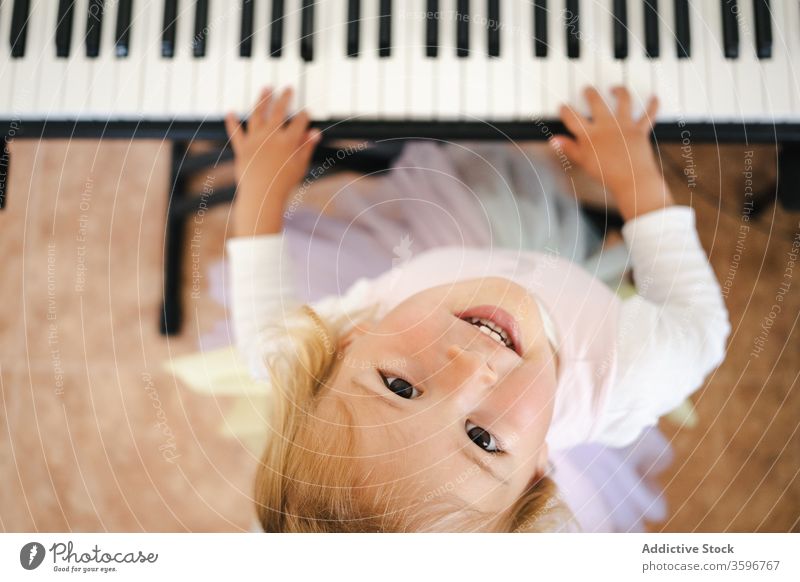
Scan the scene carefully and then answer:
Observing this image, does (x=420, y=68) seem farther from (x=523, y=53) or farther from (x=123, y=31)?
(x=123, y=31)

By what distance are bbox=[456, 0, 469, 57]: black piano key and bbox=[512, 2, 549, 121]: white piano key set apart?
27 millimetres

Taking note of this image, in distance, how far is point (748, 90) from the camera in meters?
0.55

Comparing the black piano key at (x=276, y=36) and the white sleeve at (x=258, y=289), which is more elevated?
the black piano key at (x=276, y=36)

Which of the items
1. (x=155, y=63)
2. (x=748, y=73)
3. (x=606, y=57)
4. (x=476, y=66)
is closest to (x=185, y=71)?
(x=155, y=63)

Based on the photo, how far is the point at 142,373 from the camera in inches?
27.7

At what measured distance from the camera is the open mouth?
21.8 inches

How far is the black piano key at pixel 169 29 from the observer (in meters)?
0.55

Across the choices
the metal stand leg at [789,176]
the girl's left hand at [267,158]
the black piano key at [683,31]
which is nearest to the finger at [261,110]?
the girl's left hand at [267,158]

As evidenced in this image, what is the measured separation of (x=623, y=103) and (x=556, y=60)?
0.06 metres

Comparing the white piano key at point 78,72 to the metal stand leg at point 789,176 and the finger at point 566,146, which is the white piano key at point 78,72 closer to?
the finger at point 566,146

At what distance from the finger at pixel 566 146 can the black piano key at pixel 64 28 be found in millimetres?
389

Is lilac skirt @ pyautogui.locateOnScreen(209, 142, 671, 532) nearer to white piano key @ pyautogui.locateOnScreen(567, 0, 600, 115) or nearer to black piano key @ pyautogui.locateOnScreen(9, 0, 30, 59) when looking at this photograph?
white piano key @ pyautogui.locateOnScreen(567, 0, 600, 115)

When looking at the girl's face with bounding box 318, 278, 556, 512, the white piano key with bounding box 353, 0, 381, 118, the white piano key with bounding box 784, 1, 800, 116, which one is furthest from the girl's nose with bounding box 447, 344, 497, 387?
the white piano key with bounding box 784, 1, 800, 116
